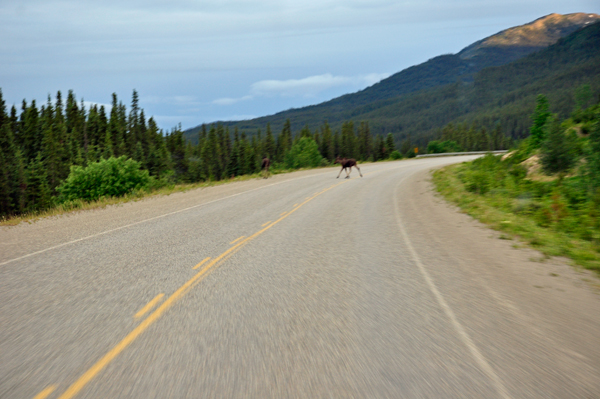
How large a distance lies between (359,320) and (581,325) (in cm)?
260

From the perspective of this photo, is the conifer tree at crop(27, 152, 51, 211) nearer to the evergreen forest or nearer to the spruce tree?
the evergreen forest

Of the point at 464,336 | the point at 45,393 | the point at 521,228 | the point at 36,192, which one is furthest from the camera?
the point at 36,192

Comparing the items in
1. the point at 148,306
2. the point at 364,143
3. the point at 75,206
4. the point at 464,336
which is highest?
the point at 148,306

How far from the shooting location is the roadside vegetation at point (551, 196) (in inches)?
362

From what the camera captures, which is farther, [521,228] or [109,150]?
[109,150]

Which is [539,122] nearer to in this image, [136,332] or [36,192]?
[136,332]

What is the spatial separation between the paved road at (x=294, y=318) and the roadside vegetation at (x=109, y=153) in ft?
47.3

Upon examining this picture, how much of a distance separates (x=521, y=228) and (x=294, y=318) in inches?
314

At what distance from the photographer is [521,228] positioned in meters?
10.4

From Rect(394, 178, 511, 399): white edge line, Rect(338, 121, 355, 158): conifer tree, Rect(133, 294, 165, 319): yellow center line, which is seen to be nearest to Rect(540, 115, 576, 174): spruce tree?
Rect(394, 178, 511, 399): white edge line

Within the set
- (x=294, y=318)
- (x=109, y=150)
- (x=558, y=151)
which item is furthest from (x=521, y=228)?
(x=109, y=150)

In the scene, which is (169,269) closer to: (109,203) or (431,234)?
(431,234)

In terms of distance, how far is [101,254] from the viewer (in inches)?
335

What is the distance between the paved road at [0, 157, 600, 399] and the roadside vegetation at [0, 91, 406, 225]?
14418mm
